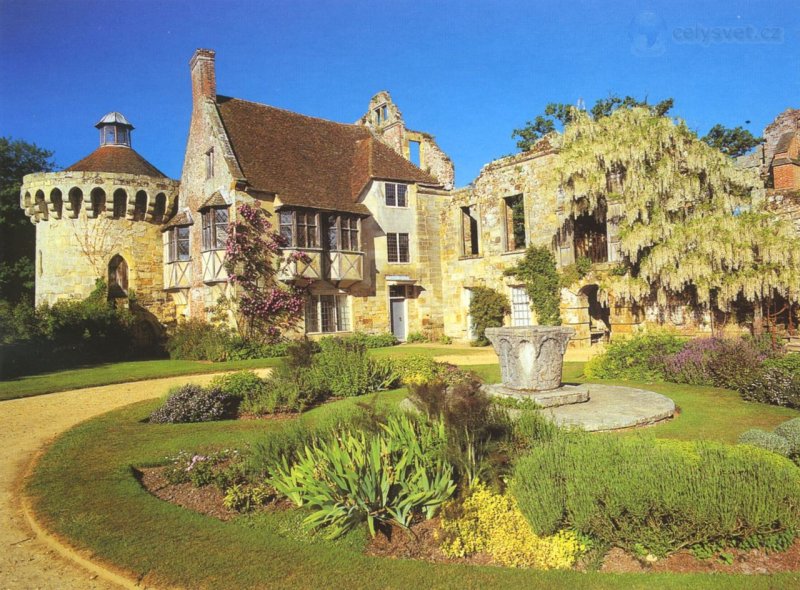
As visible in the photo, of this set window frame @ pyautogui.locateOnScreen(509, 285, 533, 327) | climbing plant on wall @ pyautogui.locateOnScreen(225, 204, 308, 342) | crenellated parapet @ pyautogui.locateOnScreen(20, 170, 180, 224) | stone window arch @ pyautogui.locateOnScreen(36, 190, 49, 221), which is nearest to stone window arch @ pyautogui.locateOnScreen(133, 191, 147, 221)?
crenellated parapet @ pyautogui.locateOnScreen(20, 170, 180, 224)

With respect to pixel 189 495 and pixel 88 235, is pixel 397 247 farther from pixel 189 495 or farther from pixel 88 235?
pixel 189 495

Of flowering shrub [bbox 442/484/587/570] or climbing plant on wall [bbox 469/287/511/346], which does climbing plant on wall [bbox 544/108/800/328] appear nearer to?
climbing plant on wall [bbox 469/287/511/346]

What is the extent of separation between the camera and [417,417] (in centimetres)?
636

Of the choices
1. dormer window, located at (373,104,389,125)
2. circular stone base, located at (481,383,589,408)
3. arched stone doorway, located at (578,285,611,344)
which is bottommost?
circular stone base, located at (481,383,589,408)

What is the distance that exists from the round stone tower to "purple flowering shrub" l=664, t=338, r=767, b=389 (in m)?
19.9

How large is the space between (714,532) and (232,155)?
1998cm

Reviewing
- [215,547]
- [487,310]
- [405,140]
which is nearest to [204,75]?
[405,140]

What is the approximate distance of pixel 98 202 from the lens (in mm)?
22891

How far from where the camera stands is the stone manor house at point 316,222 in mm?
21094

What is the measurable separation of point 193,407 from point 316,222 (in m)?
13.0

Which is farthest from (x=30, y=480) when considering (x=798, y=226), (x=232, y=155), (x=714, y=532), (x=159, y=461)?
(x=798, y=226)

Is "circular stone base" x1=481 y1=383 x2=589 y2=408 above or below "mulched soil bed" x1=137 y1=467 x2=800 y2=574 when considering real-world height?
above

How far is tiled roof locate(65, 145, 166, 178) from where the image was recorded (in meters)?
24.1

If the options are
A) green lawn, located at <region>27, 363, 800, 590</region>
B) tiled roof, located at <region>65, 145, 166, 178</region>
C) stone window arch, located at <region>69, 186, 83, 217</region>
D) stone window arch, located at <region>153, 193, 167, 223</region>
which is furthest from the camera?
tiled roof, located at <region>65, 145, 166, 178</region>
